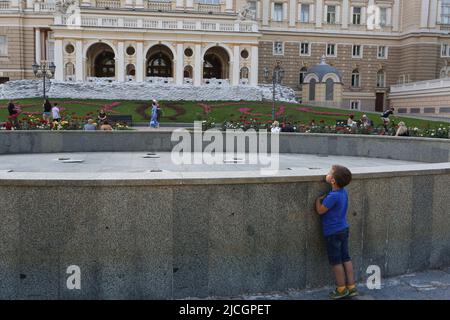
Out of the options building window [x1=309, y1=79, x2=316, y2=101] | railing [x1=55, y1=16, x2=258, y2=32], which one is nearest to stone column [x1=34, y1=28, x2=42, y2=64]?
railing [x1=55, y1=16, x2=258, y2=32]

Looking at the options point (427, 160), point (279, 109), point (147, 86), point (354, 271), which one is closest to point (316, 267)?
point (354, 271)

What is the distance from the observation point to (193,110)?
40.8 m

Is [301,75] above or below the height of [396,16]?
below

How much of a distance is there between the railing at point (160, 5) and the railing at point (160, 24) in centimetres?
829

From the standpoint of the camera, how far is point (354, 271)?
6098 millimetres

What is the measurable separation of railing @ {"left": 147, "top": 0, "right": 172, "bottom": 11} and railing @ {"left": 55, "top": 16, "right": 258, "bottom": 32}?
326 inches

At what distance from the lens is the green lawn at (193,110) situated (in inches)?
1446

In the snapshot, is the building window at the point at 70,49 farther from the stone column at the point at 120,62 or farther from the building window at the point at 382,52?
the building window at the point at 382,52

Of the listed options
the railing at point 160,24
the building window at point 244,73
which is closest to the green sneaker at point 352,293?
the railing at point 160,24

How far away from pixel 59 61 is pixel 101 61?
12.1 metres

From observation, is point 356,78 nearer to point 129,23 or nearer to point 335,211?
point 129,23

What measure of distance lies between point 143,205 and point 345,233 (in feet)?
7.83

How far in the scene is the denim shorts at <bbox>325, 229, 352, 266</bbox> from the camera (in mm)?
5543

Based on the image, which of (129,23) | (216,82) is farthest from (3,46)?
(216,82)
